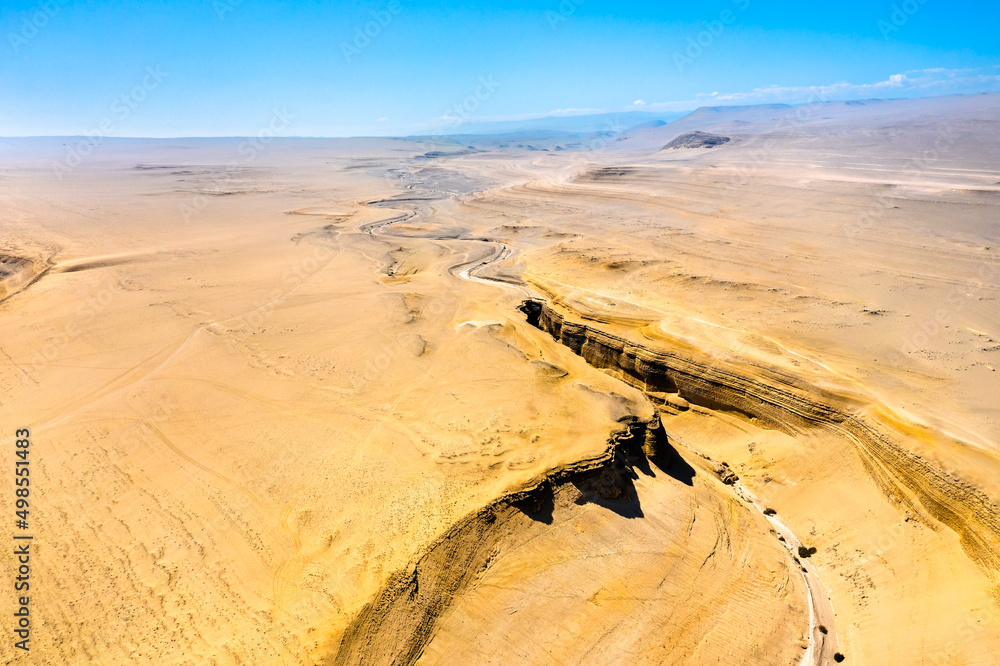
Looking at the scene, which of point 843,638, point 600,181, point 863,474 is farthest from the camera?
point 600,181

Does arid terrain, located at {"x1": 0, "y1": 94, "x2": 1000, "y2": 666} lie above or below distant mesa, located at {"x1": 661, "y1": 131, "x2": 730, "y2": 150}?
below

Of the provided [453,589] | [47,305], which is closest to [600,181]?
[47,305]

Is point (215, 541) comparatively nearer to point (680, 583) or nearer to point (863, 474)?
point (680, 583)

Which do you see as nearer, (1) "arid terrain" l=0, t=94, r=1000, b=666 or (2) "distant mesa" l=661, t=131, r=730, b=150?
(1) "arid terrain" l=0, t=94, r=1000, b=666

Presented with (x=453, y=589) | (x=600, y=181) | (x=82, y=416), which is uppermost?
(x=600, y=181)

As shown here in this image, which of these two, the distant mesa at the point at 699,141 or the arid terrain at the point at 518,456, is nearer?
the arid terrain at the point at 518,456

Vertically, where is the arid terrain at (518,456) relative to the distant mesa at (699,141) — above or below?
below

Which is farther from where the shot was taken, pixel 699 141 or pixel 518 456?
pixel 699 141

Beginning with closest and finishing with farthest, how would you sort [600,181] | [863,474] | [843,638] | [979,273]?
[843,638] → [863,474] → [979,273] → [600,181]
